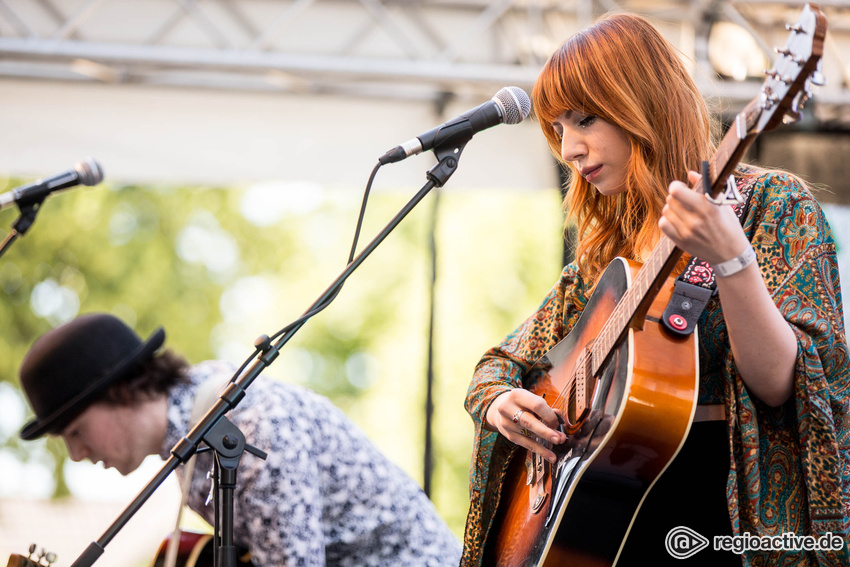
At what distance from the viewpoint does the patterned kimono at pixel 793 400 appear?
4.74 ft

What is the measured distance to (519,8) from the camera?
4.77 metres

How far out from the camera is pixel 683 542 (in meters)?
1.55

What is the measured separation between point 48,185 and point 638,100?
166cm

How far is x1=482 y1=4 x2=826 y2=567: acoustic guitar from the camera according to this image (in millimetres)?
1320

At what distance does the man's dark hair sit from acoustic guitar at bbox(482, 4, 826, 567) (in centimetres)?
133

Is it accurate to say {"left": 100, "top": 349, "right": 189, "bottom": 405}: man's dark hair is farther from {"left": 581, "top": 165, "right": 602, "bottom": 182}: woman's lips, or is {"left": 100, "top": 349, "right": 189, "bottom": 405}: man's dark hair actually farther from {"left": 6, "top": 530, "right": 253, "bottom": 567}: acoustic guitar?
{"left": 581, "top": 165, "right": 602, "bottom": 182}: woman's lips

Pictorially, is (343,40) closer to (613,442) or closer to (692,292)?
(692,292)

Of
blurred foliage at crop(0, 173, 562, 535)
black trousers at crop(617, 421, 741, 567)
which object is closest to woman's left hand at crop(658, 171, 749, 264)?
black trousers at crop(617, 421, 741, 567)

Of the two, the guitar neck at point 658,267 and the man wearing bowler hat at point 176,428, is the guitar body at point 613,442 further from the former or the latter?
the man wearing bowler hat at point 176,428

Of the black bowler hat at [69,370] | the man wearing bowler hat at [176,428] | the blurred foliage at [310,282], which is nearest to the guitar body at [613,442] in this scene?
the man wearing bowler hat at [176,428]

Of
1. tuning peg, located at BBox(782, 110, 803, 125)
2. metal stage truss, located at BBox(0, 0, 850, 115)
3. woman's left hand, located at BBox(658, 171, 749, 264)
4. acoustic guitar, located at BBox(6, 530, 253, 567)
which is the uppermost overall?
metal stage truss, located at BBox(0, 0, 850, 115)

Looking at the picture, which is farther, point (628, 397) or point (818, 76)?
point (628, 397)

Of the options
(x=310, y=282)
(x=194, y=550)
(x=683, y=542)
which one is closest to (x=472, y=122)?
(x=683, y=542)

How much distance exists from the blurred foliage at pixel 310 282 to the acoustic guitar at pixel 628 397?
33.0 feet
